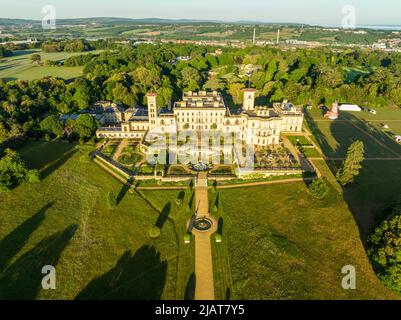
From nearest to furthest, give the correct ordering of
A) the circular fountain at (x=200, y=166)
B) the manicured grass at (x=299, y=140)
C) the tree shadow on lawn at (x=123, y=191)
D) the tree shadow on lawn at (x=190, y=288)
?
1. the tree shadow on lawn at (x=190, y=288)
2. the tree shadow on lawn at (x=123, y=191)
3. the circular fountain at (x=200, y=166)
4. the manicured grass at (x=299, y=140)

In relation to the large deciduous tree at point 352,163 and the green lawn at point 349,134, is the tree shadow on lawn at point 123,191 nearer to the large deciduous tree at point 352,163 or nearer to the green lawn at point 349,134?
the large deciduous tree at point 352,163

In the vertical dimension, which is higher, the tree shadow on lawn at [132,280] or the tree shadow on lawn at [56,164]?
the tree shadow on lawn at [56,164]

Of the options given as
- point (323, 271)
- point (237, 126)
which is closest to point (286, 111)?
point (237, 126)

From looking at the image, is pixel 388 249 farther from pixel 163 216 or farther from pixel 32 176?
pixel 32 176

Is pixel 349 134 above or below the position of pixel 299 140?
above

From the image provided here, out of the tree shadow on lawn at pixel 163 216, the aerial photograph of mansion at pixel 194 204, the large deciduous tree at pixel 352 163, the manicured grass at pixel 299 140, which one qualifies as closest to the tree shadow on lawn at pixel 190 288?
the aerial photograph of mansion at pixel 194 204

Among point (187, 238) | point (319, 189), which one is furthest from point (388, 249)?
point (187, 238)
